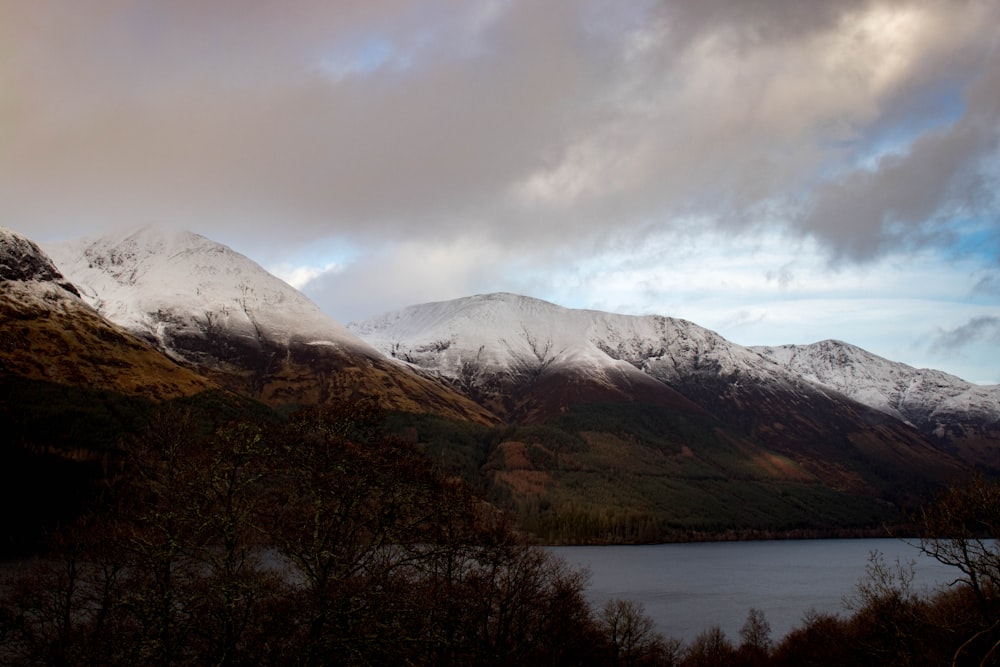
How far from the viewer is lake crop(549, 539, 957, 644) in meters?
94.3

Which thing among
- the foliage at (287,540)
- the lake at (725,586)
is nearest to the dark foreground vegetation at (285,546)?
the foliage at (287,540)

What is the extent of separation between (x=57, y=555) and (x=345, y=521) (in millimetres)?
21985

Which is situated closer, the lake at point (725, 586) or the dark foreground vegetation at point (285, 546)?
the dark foreground vegetation at point (285, 546)

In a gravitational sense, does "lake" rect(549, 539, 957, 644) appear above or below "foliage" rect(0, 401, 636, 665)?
below

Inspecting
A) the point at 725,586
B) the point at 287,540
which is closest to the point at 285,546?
the point at 287,540

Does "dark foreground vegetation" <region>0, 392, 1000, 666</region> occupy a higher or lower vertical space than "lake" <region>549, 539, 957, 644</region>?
higher

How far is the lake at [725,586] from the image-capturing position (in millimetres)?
94312

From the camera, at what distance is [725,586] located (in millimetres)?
135000

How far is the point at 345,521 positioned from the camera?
2228cm

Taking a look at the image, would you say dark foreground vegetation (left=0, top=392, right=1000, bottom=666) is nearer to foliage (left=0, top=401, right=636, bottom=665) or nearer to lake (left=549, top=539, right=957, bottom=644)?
foliage (left=0, top=401, right=636, bottom=665)

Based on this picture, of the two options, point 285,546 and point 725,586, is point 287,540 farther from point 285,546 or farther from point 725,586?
point 725,586

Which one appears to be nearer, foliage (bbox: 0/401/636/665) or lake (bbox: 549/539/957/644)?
foliage (bbox: 0/401/636/665)

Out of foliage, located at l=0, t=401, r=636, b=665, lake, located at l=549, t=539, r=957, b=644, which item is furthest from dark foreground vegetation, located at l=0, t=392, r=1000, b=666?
lake, located at l=549, t=539, r=957, b=644

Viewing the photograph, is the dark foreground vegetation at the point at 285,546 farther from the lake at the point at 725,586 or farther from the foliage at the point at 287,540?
the lake at the point at 725,586
